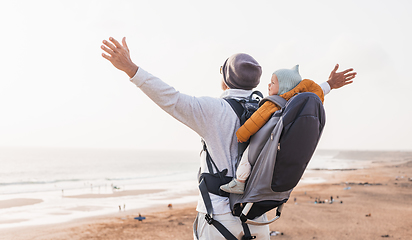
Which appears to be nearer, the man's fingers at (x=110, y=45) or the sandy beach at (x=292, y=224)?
the man's fingers at (x=110, y=45)

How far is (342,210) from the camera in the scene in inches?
658

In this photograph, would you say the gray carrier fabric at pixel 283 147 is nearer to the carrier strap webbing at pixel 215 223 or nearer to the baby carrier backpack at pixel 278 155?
the baby carrier backpack at pixel 278 155

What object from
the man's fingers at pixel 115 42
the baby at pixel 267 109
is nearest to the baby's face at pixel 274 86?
the baby at pixel 267 109

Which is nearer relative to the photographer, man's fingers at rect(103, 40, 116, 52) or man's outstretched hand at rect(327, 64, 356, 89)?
man's fingers at rect(103, 40, 116, 52)

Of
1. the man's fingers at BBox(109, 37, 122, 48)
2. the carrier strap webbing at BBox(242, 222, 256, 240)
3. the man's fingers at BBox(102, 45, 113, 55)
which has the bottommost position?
the carrier strap webbing at BBox(242, 222, 256, 240)

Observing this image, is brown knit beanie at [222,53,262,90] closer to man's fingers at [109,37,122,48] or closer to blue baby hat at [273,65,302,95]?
blue baby hat at [273,65,302,95]

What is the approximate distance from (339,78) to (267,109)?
A: 118 cm

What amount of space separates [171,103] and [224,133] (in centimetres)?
39

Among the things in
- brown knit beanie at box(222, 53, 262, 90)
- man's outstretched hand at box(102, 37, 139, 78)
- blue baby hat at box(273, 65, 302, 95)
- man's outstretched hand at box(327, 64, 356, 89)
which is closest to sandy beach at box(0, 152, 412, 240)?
man's outstretched hand at box(327, 64, 356, 89)

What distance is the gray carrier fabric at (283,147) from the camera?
5.42 feet

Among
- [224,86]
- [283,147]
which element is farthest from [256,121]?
[224,86]

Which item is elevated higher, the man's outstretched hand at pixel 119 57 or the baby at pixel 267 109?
the man's outstretched hand at pixel 119 57

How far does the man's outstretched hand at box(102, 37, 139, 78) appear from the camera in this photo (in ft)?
5.59

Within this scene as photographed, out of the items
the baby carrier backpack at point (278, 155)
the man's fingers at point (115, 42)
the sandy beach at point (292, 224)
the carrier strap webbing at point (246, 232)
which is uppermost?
the man's fingers at point (115, 42)
